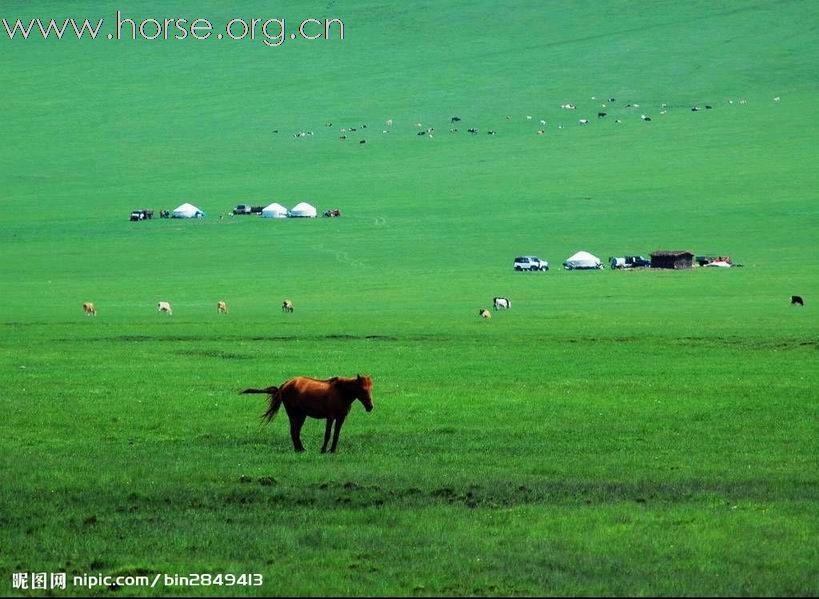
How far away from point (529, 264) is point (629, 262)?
5934mm

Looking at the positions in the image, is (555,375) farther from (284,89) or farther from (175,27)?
(175,27)

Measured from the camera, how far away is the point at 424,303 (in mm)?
56844

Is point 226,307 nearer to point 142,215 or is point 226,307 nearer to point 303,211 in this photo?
point 303,211

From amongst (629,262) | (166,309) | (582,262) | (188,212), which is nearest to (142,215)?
(188,212)

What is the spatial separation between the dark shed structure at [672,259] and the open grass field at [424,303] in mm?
1633

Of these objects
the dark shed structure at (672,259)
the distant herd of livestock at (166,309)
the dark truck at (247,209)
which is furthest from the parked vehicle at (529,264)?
the dark truck at (247,209)

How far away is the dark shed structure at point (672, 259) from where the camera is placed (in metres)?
74.2

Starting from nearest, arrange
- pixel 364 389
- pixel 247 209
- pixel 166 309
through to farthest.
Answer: pixel 364 389 < pixel 166 309 < pixel 247 209

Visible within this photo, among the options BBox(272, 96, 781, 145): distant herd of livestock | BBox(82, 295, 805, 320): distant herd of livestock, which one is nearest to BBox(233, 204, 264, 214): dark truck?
BBox(272, 96, 781, 145): distant herd of livestock

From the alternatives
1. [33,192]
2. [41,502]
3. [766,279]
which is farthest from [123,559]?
[33,192]

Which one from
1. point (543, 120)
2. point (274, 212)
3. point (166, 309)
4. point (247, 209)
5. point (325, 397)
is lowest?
point (325, 397)

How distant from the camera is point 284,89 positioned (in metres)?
143

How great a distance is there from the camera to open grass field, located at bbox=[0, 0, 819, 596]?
11.4 meters

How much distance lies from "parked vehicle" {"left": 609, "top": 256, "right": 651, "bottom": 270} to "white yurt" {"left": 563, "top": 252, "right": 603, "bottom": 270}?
801 millimetres
